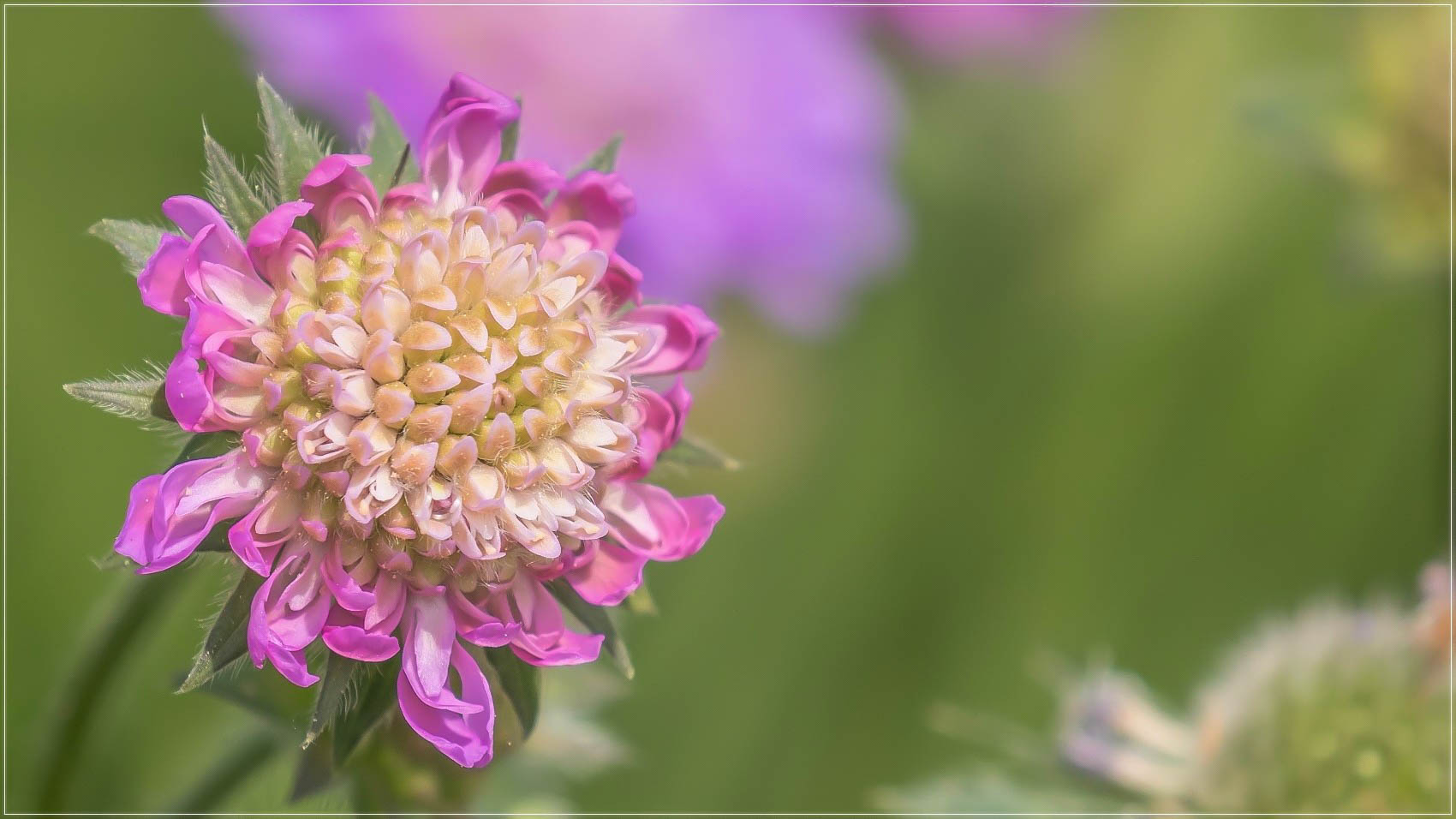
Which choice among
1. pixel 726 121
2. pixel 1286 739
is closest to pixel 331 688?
pixel 1286 739

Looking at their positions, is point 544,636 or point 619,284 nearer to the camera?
point 544,636

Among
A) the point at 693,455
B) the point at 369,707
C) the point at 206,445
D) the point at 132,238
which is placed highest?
the point at 693,455

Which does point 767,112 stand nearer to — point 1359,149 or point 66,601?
point 1359,149

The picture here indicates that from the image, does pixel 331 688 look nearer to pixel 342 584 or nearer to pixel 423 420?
pixel 342 584

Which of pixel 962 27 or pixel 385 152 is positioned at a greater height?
pixel 962 27

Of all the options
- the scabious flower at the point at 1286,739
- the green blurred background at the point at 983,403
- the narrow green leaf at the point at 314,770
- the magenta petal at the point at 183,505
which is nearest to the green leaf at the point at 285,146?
the magenta petal at the point at 183,505

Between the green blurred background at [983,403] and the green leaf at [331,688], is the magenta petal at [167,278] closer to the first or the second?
the green leaf at [331,688]

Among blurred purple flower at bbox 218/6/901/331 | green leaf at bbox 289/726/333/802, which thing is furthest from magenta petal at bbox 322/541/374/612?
blurred purple flower at bbox 218/6/901/331
